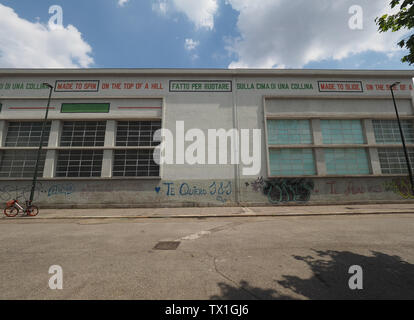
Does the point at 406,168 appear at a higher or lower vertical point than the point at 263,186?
higher

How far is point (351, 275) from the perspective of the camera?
304 centimetres

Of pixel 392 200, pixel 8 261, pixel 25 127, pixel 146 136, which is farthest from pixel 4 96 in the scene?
pixel 392 200

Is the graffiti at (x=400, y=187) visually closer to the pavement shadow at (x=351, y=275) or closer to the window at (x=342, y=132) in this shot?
the window at (x=342, y=132)

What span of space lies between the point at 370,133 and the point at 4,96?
30.5 metres

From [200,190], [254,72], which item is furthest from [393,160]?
[200,190]

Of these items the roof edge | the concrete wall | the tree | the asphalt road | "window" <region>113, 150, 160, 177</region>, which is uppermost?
the roof edge

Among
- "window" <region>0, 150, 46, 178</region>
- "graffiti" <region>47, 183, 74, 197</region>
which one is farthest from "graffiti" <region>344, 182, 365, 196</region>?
"window" <region>0, 150, 46, 178</region>

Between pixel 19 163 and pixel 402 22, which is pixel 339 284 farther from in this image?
pixel 19 163

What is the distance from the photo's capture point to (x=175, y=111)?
13875mm

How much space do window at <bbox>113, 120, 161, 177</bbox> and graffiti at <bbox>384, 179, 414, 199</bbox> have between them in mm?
18462

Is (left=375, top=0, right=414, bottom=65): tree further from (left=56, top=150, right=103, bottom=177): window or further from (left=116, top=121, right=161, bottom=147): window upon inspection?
(left=56, top=150, right=103, bottom=177): window

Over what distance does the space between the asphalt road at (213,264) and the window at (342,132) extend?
9560mm

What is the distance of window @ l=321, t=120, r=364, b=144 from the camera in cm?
1377
